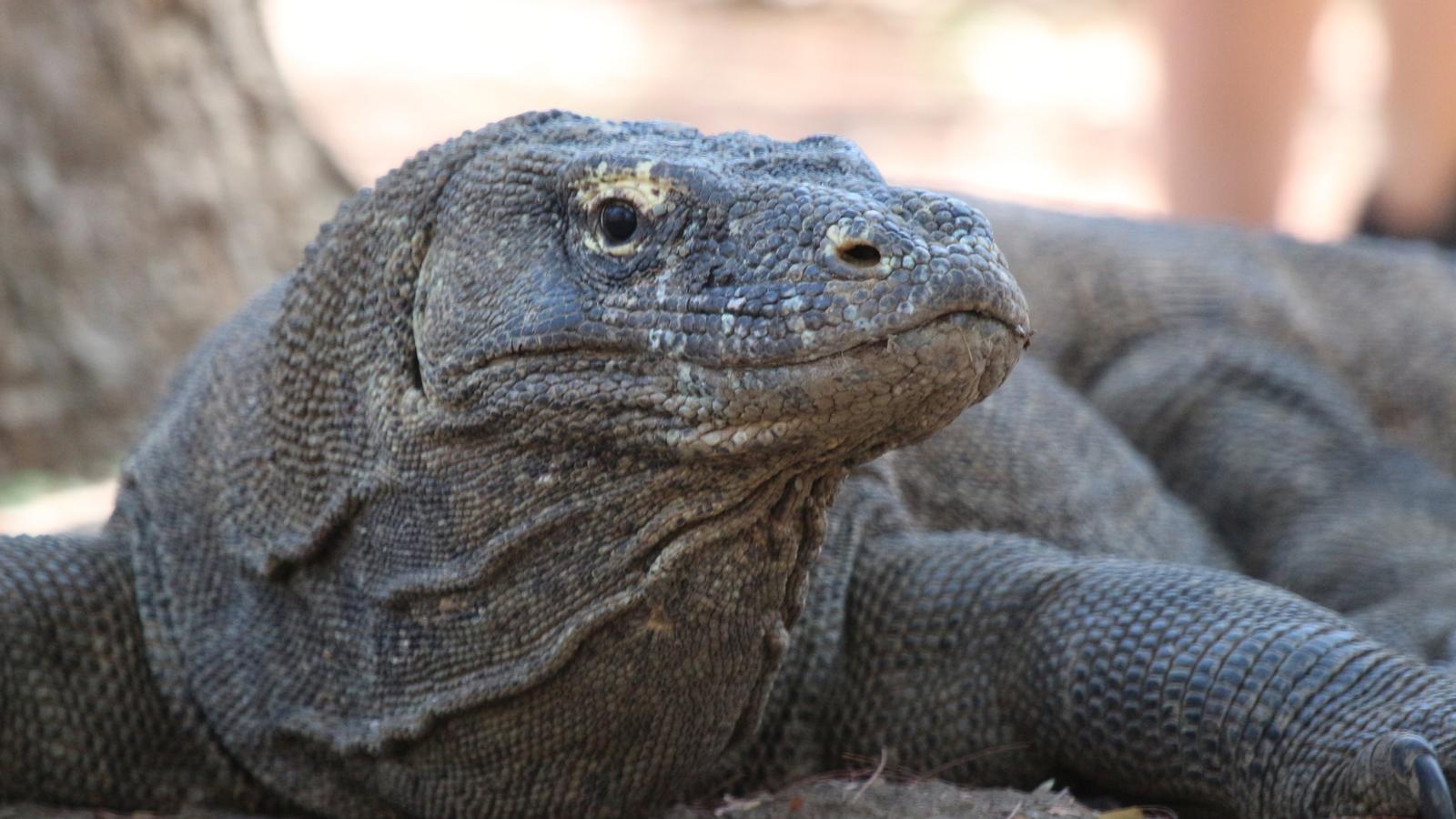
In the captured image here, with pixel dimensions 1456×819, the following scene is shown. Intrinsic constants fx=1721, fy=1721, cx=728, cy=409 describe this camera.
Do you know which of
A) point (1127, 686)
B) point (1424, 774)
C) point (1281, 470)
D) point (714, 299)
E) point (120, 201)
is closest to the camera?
point (714, 299)

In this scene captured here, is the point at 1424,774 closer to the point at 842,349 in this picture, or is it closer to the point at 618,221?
the point at 842,349

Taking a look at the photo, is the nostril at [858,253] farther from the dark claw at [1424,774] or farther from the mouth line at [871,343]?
the dark claw at [1424,774]

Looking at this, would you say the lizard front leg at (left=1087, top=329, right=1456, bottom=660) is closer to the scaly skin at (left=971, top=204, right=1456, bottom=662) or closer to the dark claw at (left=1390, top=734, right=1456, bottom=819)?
the scaly skin at (left=971, top=204, right=1456, bottom=662)

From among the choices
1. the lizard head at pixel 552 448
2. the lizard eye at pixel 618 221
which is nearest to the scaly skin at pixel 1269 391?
the lizard head at pixel 552 448

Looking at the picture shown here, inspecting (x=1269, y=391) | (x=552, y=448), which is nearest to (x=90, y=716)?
(x=552, y=448)

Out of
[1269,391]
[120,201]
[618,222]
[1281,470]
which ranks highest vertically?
[120,201]

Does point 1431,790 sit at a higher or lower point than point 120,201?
lower

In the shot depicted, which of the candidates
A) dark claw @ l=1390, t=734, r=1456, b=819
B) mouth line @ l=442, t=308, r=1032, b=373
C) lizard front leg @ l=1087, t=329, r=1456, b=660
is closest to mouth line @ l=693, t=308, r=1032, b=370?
mouth line @ l=442, t=308, r=1032, b=373
